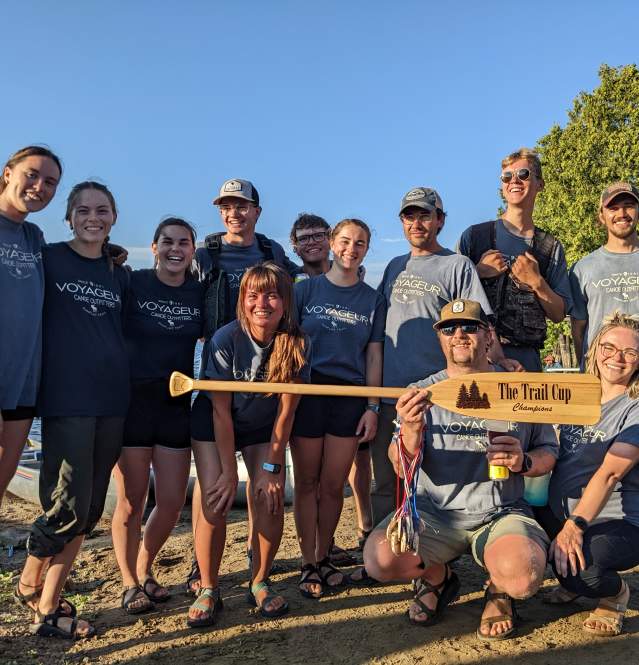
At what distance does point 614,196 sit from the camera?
15.2 feet

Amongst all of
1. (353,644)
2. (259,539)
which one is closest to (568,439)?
(353,644)

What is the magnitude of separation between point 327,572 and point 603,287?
2.94m

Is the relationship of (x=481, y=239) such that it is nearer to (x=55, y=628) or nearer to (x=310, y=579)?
(x=310, y=579)

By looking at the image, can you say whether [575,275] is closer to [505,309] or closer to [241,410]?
[505,309]

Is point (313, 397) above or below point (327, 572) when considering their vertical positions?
above

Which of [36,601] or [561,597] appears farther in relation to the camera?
[561,597]

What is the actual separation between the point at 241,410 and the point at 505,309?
2.06m

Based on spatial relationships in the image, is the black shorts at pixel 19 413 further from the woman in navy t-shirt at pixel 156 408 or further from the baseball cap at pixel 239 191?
the baseball cap at pixel 239 191

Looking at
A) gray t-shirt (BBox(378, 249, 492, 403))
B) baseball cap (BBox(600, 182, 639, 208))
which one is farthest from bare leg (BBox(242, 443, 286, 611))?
baseball cap (BBox(600, 182, 639, 208))

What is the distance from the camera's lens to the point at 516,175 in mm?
4680

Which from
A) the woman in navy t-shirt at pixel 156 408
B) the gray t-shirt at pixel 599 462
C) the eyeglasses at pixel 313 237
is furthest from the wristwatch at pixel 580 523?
the eyeglasses at pixel 313 237

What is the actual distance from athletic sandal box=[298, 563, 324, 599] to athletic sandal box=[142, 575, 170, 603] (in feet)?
3.13

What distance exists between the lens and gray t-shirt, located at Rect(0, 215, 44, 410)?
3494 millimetres

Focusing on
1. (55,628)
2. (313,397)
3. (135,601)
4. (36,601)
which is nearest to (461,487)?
(313,397)
